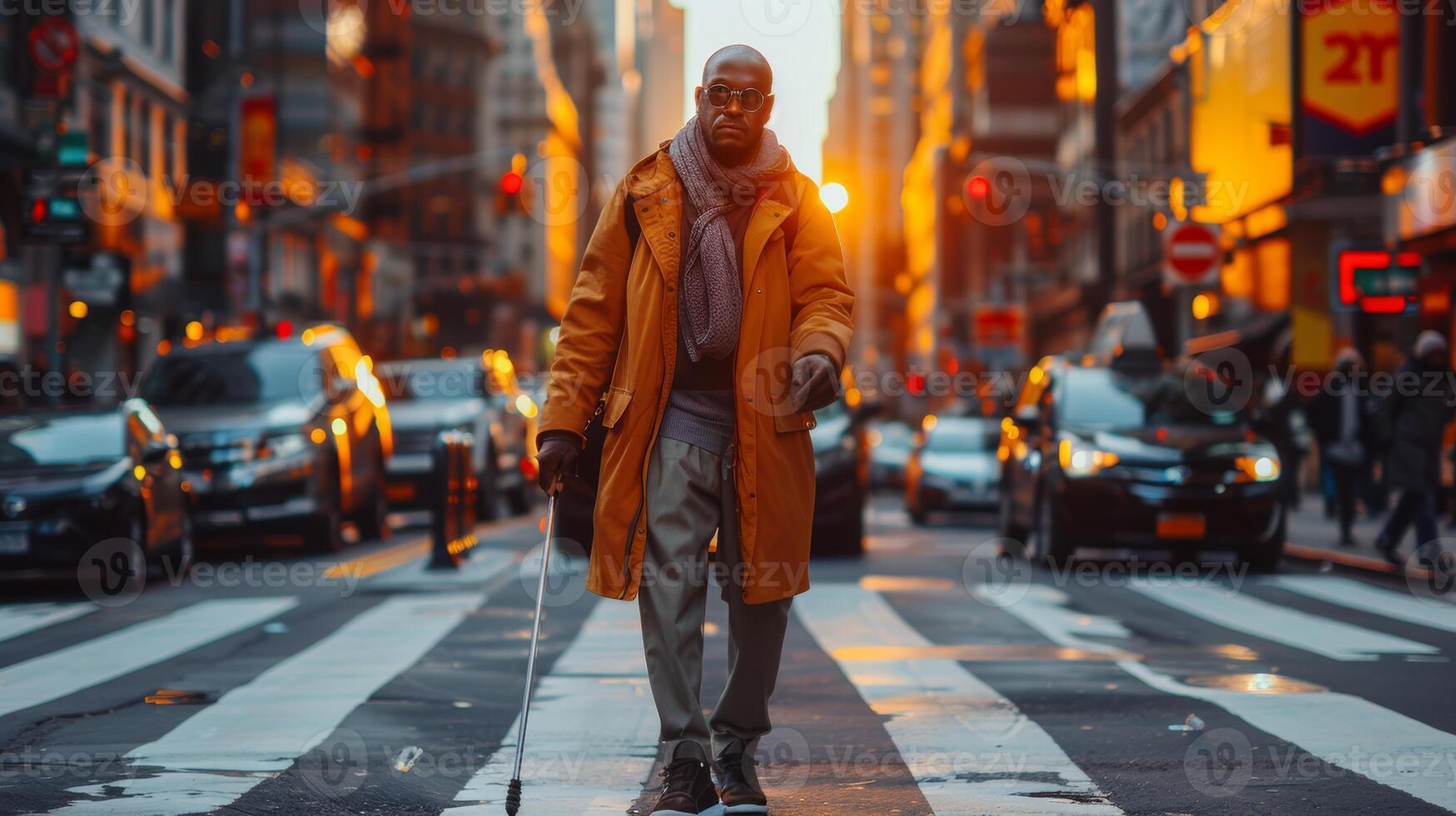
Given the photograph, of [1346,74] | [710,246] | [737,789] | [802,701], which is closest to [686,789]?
[737,789]

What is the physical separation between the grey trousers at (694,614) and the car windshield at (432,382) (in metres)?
17.5

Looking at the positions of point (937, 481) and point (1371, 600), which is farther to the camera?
point (937, 481)

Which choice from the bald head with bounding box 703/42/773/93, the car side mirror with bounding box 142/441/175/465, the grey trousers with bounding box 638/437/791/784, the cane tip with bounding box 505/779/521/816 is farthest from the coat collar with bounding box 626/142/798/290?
the car side mirror with bounding box 142/441/175/465

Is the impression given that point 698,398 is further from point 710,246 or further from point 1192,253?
point 1192,253

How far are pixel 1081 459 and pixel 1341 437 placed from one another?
31.6ft

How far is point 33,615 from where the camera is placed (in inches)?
461

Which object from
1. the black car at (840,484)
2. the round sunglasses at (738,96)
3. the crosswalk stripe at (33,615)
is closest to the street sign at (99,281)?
the black car at (840,484)

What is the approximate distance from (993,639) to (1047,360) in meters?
6.85

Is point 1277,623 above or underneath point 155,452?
underneath

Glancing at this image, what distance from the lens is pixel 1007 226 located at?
85.2 meters

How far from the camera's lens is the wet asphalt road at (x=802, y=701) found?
5.78 m

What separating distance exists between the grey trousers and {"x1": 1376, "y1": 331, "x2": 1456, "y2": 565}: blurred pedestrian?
10561 mm

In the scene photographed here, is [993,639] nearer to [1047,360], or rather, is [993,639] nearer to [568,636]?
[568,636]

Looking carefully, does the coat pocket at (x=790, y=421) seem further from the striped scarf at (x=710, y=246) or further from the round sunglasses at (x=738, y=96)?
the round sunglasses at (x=738, y=96)
